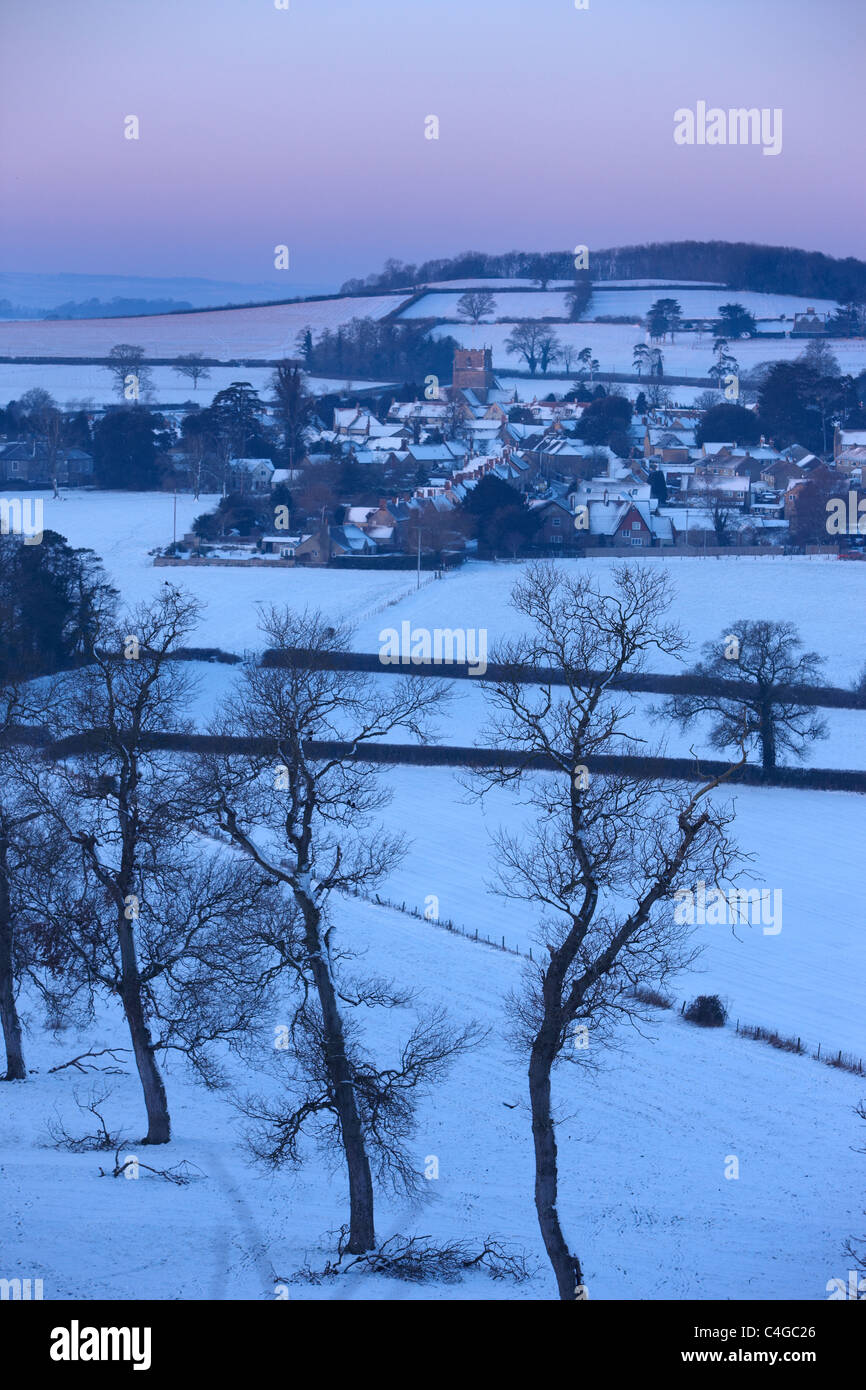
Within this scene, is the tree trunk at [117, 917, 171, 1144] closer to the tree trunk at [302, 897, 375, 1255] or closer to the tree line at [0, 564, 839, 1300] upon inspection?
the tree line at [0, 564, 839, 1300]

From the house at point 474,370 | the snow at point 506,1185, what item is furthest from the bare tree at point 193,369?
the snow at point 506,1185

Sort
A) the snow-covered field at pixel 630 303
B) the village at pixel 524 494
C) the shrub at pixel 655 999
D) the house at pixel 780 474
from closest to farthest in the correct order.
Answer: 1. the shrub at pixel 655 999
2. the village at pixel 524 494
3. the house at pixel 780 474
4. the snow-covered field at pixel 630 303

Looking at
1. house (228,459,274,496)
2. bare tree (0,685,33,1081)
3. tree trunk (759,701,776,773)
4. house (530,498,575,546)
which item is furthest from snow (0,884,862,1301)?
house (228,459,274,496)

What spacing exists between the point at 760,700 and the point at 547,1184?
17696mm

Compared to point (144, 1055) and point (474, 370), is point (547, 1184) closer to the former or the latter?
point (144, 1055)

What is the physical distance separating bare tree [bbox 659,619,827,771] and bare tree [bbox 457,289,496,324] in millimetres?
88991

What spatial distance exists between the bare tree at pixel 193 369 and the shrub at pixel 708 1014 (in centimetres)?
7347

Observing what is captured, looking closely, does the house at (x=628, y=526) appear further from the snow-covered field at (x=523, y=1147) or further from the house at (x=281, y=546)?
A: the snow-covered field at (x=523, y=1147)

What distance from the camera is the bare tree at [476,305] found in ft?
365

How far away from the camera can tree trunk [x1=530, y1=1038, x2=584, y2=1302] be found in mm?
7562

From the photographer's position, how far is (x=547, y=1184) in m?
7.96
